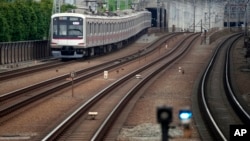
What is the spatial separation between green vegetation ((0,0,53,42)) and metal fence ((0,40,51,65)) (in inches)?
107

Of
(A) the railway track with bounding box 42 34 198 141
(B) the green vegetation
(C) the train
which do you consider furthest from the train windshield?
(A) the railway track with bounding box 42 34 198 141

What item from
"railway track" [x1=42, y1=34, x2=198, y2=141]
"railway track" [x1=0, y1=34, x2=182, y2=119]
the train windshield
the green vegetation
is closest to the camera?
"railway track" [x1=42, y1=34, x2=198, y2=141]

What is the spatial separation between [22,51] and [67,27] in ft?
11.0

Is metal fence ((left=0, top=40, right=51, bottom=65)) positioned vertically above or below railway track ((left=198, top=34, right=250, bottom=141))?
above

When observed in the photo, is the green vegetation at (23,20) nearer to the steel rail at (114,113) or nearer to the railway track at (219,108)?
the steel rail at (114,113)

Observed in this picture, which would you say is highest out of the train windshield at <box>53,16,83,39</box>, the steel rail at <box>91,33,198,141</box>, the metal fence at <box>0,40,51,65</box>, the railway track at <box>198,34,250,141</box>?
the train windshield at <box>53,16,83,39</box>

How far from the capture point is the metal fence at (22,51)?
34219mm

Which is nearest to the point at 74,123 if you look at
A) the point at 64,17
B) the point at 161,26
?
the point at 64,17

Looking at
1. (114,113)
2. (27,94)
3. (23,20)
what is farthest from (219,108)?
(23,20)

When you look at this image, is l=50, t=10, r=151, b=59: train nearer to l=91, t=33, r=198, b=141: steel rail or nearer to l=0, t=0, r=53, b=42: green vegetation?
l=0, t=0, r=53, b=42: green vegetation

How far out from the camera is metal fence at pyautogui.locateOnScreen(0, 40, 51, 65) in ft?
112

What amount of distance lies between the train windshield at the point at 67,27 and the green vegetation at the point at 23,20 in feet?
15.2

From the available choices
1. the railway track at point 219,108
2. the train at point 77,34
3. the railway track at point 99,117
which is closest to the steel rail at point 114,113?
the railway track at point 99,117

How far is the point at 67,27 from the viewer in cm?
3819
